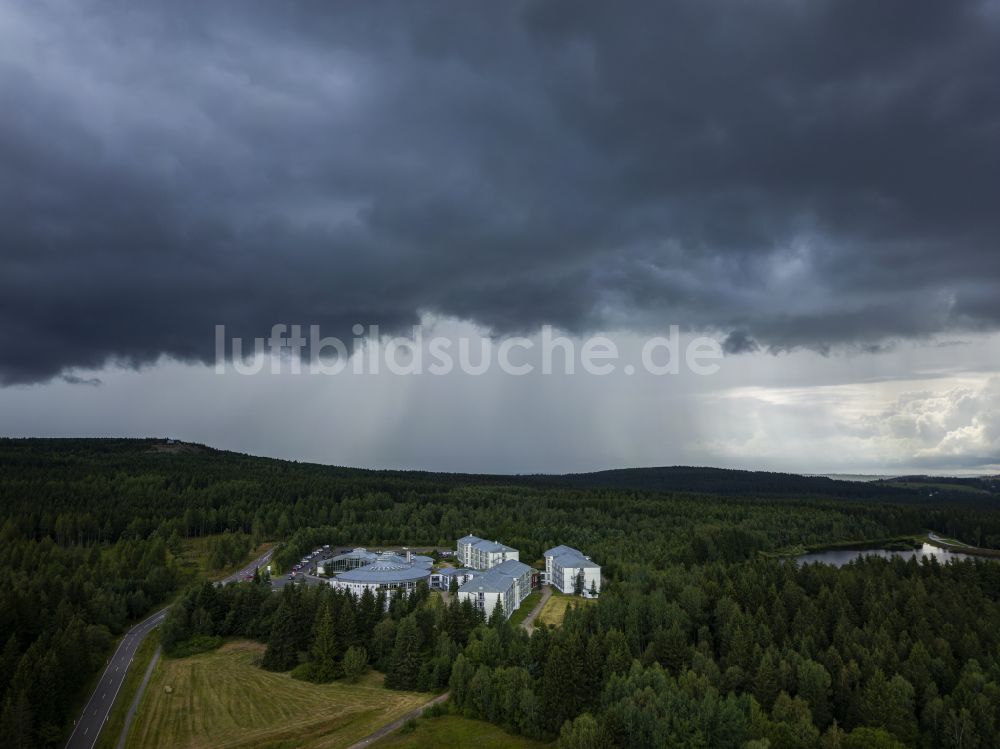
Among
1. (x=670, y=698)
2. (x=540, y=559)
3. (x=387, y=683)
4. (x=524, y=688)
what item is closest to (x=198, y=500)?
(x=540, y=559)

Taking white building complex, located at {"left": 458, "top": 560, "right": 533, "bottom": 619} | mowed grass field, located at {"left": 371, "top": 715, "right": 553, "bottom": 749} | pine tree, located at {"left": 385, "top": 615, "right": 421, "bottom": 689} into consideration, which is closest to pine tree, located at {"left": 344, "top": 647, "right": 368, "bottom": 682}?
pine tree, located at {"left": 385, "top": 615, "right": 421, "bottom": 689}

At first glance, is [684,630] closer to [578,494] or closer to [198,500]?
[198,500]

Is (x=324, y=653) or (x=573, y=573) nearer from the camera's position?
(x=324, y=653)

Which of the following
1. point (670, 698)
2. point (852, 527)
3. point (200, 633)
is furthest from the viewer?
point (852, 527)

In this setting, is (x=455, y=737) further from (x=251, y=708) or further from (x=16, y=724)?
(x=16, y=724)

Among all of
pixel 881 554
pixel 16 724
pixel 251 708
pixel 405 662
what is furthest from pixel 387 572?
pixel 881 554

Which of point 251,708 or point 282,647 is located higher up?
point 282,647

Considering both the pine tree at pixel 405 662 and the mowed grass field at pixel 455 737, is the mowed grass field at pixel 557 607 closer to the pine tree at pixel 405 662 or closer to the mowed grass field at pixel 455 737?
the pine tree at pixel 405 662
